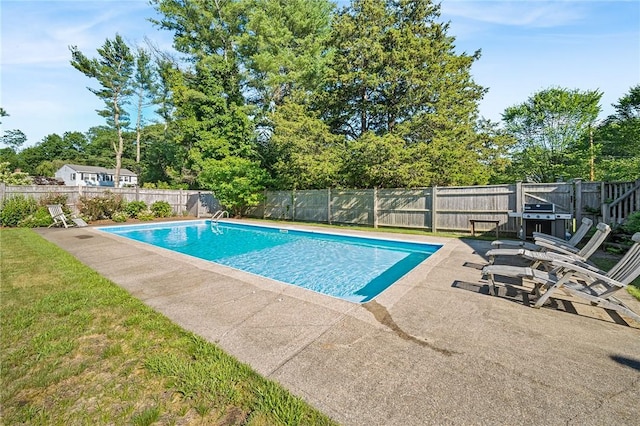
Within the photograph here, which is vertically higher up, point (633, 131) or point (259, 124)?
point (259, 124)

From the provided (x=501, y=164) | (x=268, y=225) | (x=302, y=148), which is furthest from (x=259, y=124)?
(x=501, y=164)

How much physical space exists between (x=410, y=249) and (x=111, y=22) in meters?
11.7

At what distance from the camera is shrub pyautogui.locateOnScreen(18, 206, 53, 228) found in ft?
38.6

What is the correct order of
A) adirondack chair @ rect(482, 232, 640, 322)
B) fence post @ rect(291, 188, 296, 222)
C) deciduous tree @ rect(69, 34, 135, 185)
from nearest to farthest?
adirondack chair @ rect(482, 232, 640, 322), fence post @ rect(291, 188, 296, 222), deciduous tree @ rect(69, 34, 135, 185)

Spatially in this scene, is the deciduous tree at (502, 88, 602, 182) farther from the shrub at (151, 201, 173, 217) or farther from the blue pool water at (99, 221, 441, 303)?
the shrub at (151, 201, 173, 217)

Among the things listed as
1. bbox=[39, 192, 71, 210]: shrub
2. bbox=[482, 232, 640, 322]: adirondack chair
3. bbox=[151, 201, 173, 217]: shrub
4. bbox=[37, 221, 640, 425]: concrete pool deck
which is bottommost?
bbox=[37, 221, 640, 425]: concrete pool deck

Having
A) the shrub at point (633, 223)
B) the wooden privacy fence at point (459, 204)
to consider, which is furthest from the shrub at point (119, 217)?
the shrub at point (633, 223)

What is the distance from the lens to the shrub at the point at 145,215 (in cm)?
1575

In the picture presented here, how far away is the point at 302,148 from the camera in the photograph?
13297mm

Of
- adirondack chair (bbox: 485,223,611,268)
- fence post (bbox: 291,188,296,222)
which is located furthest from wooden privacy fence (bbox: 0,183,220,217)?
adirondack chair (bbox: 485,223,611,268)

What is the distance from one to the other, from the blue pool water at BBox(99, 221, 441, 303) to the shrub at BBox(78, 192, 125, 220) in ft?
7.18

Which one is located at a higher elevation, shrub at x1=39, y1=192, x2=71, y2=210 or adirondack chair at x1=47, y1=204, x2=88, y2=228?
shrub at x1=39, y1=192, x2=71, y2=210

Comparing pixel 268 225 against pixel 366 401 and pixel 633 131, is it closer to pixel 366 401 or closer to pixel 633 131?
pixel 366 401

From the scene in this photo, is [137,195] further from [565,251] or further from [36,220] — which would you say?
[565,251]
